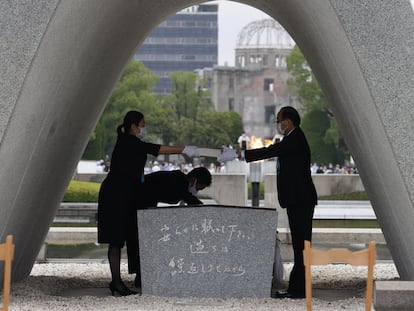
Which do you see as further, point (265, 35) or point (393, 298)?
point (265, 35)

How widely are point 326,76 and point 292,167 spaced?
965mm

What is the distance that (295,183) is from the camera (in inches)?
342

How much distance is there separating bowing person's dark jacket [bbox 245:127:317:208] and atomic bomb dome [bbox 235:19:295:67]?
110m

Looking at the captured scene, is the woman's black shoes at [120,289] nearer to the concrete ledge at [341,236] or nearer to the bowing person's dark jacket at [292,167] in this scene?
the bowing person's dark jacket at [292,167]

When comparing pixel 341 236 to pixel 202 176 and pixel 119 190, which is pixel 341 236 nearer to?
pixel 202 176

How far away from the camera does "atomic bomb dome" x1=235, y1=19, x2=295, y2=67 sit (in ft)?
390

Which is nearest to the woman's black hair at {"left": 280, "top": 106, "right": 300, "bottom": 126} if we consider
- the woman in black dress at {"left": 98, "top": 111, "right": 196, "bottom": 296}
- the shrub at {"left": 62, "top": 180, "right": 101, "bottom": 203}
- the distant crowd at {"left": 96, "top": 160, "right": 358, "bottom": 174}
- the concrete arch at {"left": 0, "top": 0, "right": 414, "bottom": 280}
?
the concrete arch at {"left": 0, "top": 0, "right": 414, "bottom": 280}

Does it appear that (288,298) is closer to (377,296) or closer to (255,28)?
(377,296)

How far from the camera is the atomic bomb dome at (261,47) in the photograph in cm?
11888

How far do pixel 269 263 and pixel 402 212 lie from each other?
1387 mm

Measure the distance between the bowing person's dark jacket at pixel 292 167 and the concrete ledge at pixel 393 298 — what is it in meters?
2.34

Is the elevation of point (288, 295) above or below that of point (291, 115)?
below

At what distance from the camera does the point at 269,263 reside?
8.59 m

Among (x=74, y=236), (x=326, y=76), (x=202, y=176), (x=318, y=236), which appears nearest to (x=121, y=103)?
(x=74, y=236)
